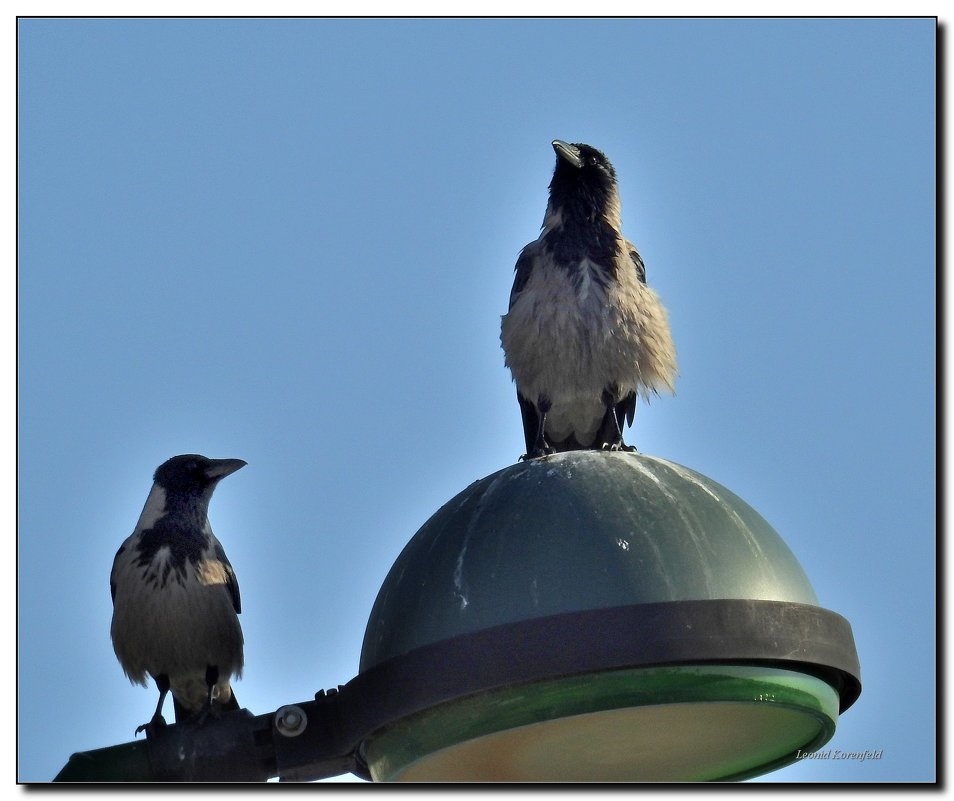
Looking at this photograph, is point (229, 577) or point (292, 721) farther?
point (229, 577)

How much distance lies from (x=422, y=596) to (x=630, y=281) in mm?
4793

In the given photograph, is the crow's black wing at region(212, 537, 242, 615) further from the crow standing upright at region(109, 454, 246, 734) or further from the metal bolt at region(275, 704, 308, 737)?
the metal bolt at region(275, 704, 308, 737)

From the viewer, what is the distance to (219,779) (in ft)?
18.7

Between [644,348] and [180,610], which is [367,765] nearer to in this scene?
[180,610]

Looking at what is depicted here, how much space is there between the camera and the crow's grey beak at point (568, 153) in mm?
10298

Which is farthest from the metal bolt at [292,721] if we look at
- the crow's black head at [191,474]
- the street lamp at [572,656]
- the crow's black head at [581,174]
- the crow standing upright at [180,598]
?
the crow's black head at [581,174]

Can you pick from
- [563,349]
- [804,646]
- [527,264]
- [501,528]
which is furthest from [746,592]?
[527,264]

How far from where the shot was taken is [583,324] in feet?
31.1

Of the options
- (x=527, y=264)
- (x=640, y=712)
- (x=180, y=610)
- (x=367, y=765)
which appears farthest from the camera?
(x=527, y=264)

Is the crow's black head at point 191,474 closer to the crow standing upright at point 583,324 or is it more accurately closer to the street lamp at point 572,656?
the crow standing upright at point 583,324

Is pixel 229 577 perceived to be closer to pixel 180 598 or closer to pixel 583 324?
pixel 180 598

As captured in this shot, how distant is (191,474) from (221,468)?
0.18 metres

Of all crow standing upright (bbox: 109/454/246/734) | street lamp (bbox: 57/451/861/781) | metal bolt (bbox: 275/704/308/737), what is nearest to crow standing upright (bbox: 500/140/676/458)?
crow standing upright (bbox: 109/454/246/734)

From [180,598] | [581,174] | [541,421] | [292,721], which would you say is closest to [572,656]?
[292,721]
